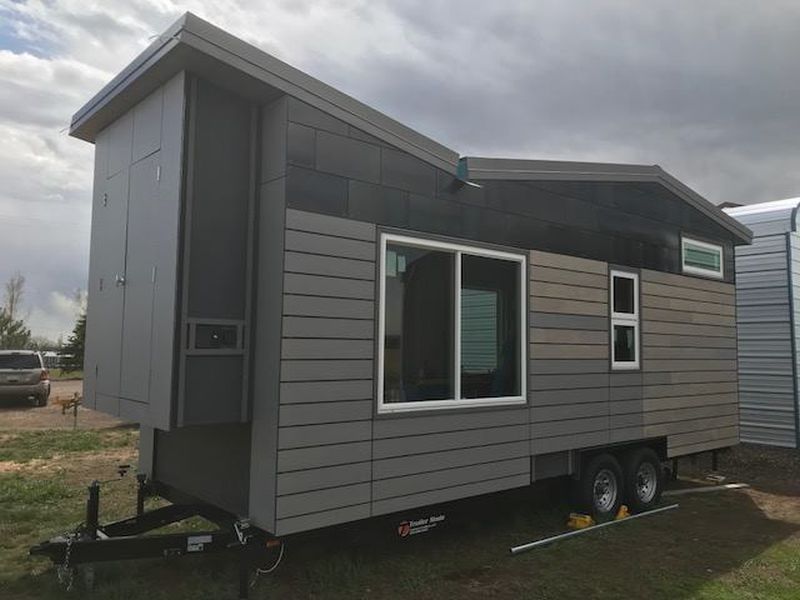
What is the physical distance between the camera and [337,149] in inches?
179

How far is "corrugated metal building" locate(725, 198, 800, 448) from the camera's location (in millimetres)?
11102

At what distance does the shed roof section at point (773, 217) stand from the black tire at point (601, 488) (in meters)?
6.92

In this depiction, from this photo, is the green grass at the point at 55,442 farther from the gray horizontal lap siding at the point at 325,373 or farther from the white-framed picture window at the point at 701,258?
the white-framed picture window at the point at 701,258

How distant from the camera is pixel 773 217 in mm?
11406

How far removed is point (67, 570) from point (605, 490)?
483 centimetres

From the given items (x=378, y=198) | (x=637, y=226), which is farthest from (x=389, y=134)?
(x=637, y=226)

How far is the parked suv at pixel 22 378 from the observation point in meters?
16.7

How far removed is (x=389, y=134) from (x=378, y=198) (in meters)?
0.51

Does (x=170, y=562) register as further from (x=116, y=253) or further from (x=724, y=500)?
(x=724, y=500)

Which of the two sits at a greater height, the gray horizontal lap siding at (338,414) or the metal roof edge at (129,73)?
the metal roof edge at (129,73)

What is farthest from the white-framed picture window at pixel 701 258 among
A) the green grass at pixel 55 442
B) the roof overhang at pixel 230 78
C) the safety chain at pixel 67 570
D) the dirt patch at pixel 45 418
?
the dirt patch at pixel 45 418

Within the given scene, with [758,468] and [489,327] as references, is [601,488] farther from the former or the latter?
[758,468]

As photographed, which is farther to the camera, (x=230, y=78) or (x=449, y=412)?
(x=449, y=412)

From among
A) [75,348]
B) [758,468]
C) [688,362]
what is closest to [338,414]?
[688,362]
